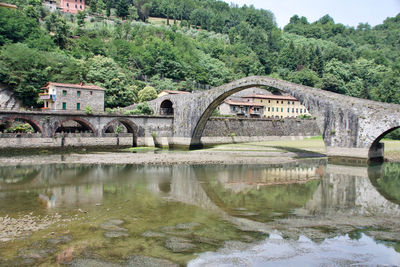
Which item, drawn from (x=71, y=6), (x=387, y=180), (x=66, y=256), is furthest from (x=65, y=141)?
(x=71, y=6)

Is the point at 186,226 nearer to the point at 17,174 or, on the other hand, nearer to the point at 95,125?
the point at 17,174

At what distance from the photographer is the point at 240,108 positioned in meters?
70.2

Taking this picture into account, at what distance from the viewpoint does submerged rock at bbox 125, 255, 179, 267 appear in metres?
10.4

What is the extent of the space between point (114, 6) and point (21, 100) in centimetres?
10808

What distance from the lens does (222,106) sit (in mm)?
69375

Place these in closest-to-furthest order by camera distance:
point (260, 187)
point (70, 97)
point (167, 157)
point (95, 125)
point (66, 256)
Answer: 1. point (66, 256)
2. point (260, 187)
3. point (167, 157)
4. point (95, 125)
5. point (70, 97)

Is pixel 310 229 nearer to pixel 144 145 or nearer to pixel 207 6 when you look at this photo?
pixel 144 145

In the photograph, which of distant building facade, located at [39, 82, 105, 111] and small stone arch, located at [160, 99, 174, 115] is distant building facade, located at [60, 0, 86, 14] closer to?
small stone arch, located at [160, 99, 174, 115]

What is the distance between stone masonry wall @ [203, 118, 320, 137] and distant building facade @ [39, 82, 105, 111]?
15.4 m

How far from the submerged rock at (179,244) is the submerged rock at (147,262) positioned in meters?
0.87

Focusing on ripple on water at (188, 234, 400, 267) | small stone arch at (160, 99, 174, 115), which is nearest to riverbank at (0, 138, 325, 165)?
small stone arch at (160, 99, 174, 115)

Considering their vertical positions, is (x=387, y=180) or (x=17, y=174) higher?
(x=387, y=180)

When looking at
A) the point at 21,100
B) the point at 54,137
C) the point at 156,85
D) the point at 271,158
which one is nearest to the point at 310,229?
the point at 271,158

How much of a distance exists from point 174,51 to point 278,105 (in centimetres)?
Result: 2937
